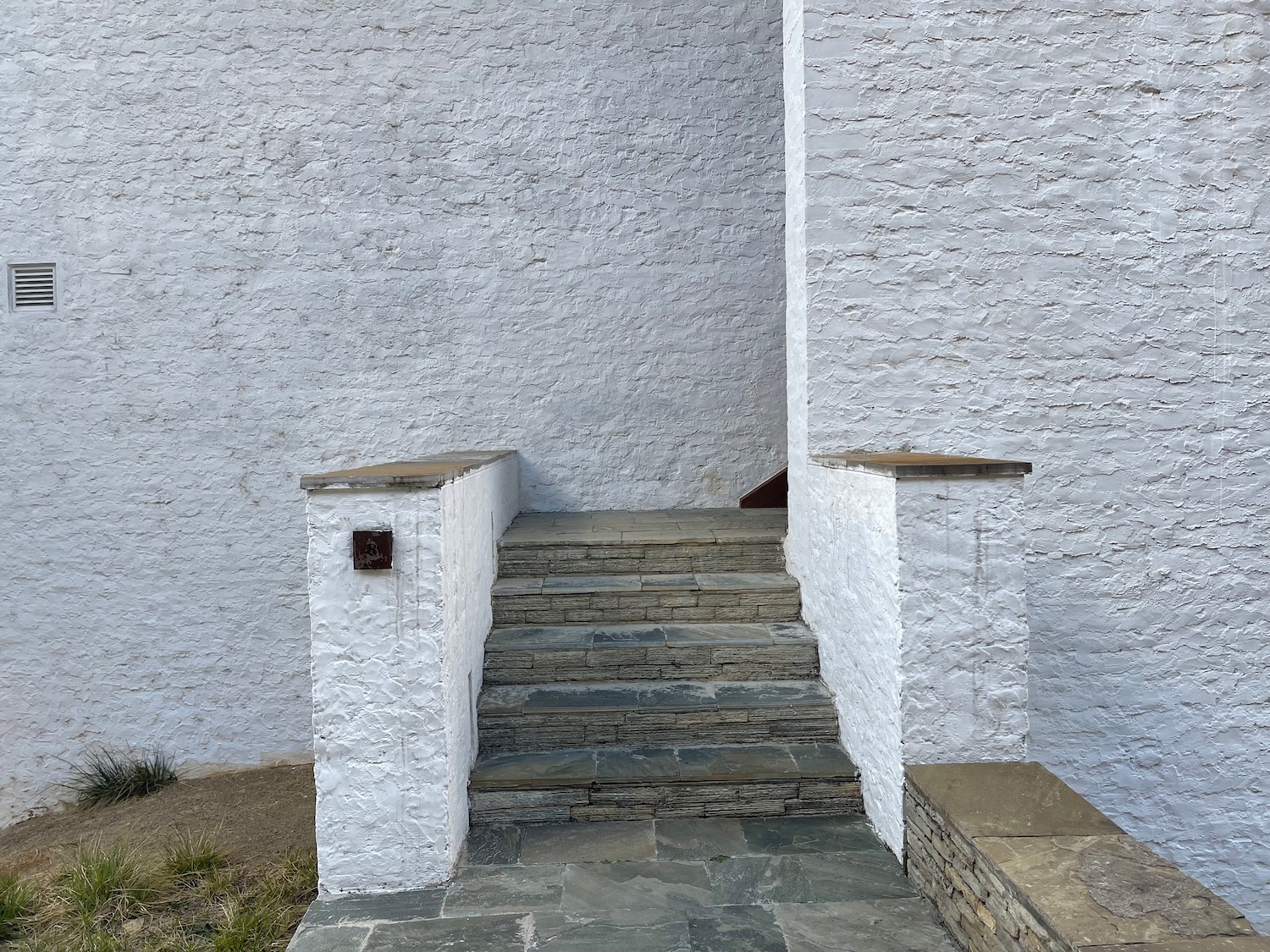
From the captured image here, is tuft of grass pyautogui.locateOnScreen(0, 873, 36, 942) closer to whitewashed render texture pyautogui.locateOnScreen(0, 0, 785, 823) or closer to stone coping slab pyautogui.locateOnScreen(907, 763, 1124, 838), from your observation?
whitewashed render texture pyautogui.locateOnScreen(0, 0, 785, 823)

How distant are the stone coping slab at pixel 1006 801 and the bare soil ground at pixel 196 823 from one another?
2.95 m

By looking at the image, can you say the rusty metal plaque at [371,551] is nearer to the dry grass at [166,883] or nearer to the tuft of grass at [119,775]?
the dry grass at [166,883]

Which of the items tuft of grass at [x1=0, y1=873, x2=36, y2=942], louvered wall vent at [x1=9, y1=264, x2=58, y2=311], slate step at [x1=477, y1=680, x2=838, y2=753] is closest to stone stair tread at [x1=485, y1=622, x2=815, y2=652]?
slate step at [x1=477, y1=680, x2=838, y2=753]

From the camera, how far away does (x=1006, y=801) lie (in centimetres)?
280

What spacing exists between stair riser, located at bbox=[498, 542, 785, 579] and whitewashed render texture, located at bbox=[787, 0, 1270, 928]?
1.04m

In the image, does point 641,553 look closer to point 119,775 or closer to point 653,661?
point 653,661

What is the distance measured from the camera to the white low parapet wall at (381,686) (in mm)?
3113

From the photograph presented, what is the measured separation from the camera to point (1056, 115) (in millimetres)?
4328

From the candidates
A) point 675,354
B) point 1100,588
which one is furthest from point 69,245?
point 1100,588

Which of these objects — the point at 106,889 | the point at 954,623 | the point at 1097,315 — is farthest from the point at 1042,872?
the point at 106,889

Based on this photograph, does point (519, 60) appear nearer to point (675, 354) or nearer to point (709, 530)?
point (675, 354)

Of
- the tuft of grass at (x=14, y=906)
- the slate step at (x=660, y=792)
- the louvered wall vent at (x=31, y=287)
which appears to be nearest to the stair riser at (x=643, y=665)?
the slate step at (x=660, y=792)

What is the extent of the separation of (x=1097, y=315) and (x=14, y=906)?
5.27 meters

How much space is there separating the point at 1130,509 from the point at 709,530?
221cm
